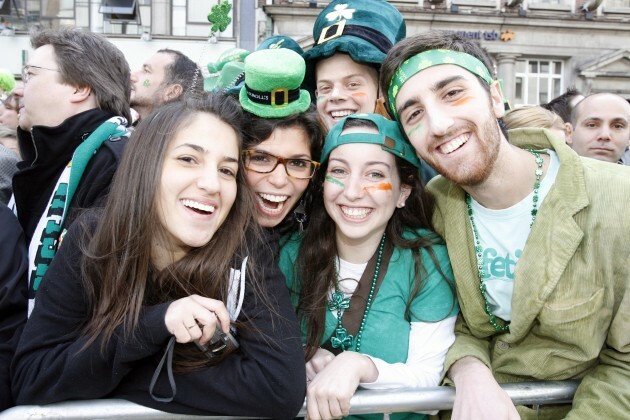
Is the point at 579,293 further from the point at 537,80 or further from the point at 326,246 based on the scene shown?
the point at 537,80

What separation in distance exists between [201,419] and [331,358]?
1.77 feet

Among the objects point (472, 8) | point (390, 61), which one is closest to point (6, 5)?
point (472, 8)

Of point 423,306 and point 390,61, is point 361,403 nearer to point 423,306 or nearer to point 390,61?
point 423,306

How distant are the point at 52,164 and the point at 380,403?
1.66 m

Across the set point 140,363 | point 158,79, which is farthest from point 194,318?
point 158,79

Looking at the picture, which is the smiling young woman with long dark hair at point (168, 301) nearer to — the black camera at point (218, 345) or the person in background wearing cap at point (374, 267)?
the black camera at point (218, 345)

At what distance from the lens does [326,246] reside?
8.07 feet

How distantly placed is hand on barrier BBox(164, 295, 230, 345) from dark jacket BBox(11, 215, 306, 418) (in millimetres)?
39

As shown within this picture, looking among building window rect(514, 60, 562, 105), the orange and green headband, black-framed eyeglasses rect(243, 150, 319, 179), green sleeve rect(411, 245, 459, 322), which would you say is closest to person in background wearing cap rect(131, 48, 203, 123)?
black-framed eyeglasses rect(243, 150, 319, 179)

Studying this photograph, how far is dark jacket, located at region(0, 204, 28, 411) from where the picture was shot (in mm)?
1896

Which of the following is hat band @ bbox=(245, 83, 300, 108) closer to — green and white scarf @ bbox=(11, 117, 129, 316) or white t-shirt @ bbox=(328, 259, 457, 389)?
A: green and white scarf @ bbox=(11, 117, 129, 316)

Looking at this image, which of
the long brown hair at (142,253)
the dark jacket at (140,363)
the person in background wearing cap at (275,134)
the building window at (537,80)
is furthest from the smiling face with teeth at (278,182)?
the building window at (537,80)

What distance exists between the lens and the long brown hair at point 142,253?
1.82m

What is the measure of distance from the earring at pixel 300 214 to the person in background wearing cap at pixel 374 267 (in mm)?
139
